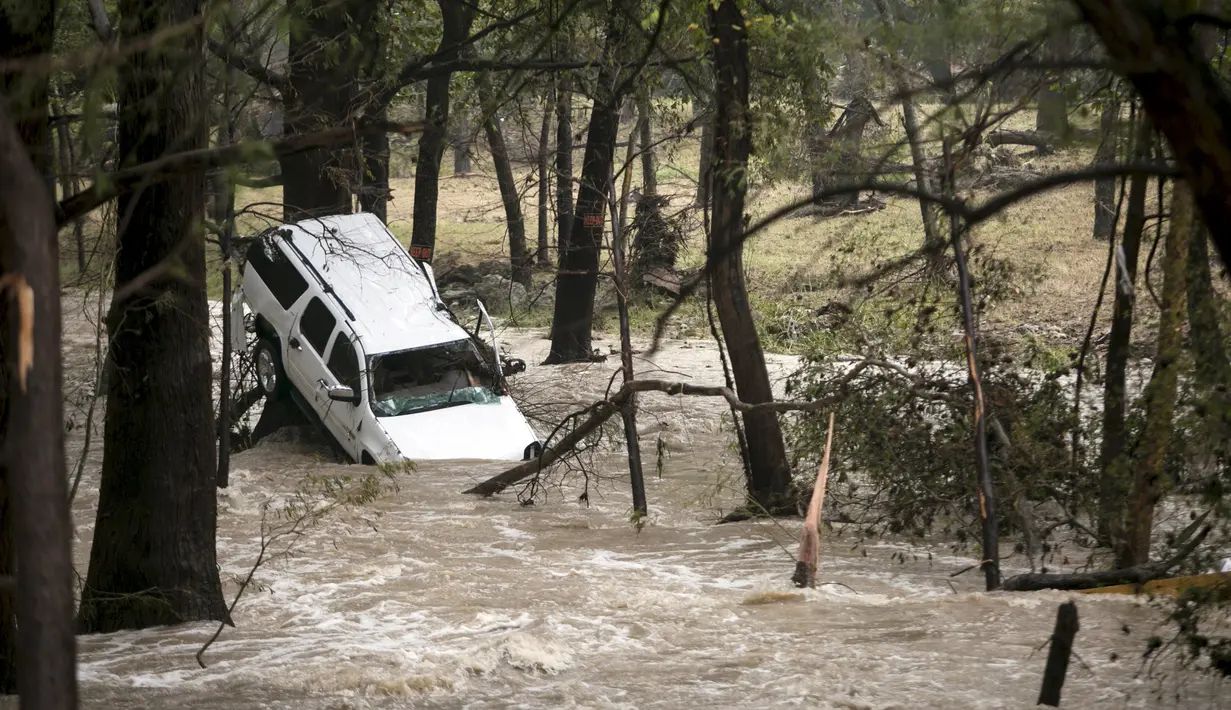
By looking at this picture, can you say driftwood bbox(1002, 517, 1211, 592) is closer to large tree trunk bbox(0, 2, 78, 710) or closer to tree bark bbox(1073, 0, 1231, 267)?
tree bark bbox(1073, 0, 1231, 267)

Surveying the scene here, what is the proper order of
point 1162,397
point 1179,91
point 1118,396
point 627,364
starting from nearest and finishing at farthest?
1. point 1179,91
2. point 1162,397
3. point 1118,396
4. point 627,364

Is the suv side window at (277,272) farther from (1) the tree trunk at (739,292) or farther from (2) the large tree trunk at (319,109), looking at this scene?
(1) the tree trunk at (739,292)

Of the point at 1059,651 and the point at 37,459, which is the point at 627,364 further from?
the point at 37,459

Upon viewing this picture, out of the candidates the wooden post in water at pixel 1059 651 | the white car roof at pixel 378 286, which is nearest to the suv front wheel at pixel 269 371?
the white car roof at pixel 378 286

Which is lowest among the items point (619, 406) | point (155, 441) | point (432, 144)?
point (155, 441)

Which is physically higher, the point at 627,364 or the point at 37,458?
the point at 627,364

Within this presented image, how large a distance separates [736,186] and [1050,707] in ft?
21.6

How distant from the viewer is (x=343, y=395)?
1446 cm

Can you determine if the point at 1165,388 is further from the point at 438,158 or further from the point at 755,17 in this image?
the point at 438,158

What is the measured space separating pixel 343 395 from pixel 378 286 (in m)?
1.80

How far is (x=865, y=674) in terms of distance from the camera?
6891mm

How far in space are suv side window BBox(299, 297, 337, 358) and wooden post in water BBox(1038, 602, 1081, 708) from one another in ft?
36.3

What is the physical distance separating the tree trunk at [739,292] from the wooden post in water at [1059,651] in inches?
267

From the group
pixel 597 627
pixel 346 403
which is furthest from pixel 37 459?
pixel 346 403
